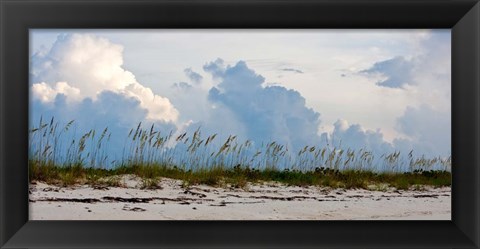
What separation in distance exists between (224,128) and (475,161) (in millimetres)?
1008

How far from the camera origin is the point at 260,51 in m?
2.41

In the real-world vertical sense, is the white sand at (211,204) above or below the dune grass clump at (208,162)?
below

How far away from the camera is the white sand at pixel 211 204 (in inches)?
92.7

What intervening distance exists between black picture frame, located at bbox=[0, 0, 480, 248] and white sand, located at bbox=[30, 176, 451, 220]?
0.04 metres

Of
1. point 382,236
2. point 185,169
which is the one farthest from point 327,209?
point 185,169

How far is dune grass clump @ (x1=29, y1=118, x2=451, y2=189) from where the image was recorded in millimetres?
2387

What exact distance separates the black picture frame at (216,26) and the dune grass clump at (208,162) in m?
0.13

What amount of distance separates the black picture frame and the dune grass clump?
13cm

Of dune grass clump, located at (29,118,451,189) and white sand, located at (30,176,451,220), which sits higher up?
dune grass clump, located at (29,118,451,189)

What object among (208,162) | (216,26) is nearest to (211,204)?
(208,162)

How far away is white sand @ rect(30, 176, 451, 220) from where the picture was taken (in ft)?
7.73

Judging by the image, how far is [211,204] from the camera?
2.37 m

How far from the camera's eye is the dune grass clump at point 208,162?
239 cm

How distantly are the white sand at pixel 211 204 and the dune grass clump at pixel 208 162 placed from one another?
0.04m
